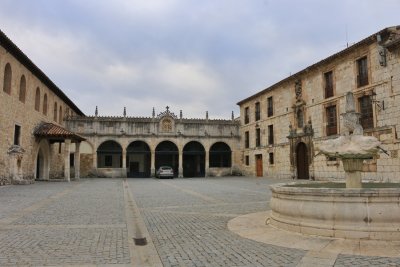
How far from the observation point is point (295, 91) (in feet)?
86.6

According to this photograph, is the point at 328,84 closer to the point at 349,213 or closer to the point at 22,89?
the point at 349,213

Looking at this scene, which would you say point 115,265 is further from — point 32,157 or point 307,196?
point 32,157

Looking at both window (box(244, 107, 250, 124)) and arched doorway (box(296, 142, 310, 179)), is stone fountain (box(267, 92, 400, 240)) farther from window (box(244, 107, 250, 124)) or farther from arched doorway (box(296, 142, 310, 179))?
window (box(244, 107, 250, 124))

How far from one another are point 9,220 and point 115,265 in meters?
4.64

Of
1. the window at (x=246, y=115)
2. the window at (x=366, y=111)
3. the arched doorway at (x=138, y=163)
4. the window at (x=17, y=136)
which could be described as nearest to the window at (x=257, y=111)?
the window at (x=246, y=115)

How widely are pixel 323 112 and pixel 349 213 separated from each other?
1862cm

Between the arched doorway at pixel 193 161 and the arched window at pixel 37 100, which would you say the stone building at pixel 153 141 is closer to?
the arched doorway at pixel 193 161

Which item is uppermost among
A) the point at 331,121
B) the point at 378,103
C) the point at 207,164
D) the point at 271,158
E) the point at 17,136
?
the point at 378,103

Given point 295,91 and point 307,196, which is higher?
point 295,91

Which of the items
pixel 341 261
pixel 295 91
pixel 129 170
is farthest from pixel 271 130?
pixel 341 261

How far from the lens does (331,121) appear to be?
74.3 feet

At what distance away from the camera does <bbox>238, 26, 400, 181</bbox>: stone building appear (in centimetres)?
1772

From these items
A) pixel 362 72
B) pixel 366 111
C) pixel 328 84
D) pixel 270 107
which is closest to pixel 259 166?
pixel 270 107

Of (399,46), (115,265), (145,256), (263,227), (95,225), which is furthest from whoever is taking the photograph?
(399,46)
